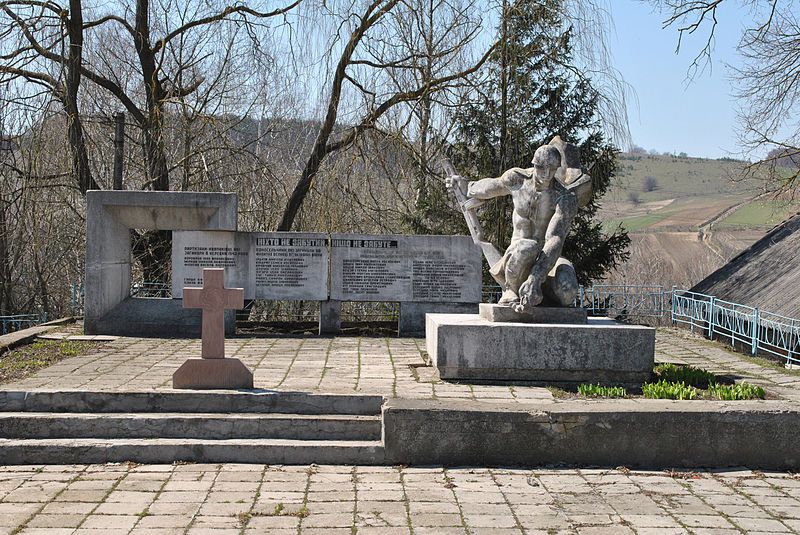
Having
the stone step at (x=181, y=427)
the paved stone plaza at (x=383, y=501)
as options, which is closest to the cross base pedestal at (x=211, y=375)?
the stone step at (x=181, y=427)

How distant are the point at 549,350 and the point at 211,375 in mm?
3282

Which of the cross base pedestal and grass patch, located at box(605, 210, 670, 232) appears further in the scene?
grass patch, located at box(605, 210, 670, 232)

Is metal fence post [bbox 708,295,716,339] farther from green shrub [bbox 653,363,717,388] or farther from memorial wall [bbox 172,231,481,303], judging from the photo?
green shrub [bbox 653,363,717,388]

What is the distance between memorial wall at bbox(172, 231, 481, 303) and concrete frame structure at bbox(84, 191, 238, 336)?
0.28m

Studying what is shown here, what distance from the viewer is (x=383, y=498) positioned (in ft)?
18.9

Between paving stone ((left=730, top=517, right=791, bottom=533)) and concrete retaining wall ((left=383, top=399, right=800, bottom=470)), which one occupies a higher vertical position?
concrete retaining wall ((left=383, top=399, right=800, bottom=470))

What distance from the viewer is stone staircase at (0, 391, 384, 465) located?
6543 mm

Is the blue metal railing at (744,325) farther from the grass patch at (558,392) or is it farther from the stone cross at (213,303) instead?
the stone cross at (213,303)

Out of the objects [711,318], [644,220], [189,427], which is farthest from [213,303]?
[644,220]

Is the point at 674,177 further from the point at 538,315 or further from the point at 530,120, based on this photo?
the point at 538,315

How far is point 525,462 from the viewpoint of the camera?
6711 mm

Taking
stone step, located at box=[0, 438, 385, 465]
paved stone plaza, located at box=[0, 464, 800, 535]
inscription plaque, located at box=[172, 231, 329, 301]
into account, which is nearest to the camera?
paved stone plaza, located at box=[0, 464, 800, 535]

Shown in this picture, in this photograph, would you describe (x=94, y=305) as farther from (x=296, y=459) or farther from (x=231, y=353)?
(x=296, y=459)

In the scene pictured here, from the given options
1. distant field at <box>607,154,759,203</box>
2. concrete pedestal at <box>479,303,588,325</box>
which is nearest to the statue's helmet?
concrete pedestal at <box>479,303,588,325</box>
